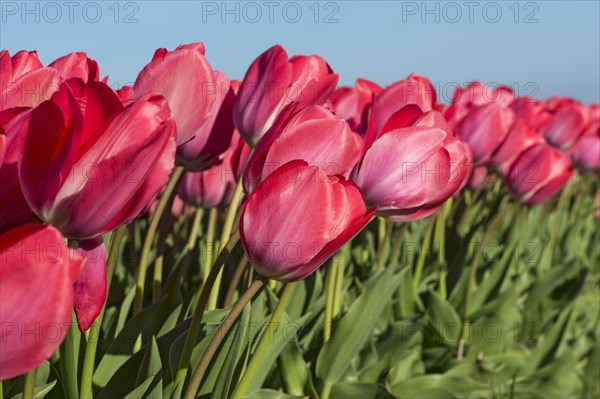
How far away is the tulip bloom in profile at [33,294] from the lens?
0.39 m

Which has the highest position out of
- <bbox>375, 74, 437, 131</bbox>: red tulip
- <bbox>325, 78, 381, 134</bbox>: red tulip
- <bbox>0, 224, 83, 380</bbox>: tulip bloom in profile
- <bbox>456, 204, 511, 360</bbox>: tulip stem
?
<bbox>0, 224, 83, 380</bbox>: tulip bloom in profile

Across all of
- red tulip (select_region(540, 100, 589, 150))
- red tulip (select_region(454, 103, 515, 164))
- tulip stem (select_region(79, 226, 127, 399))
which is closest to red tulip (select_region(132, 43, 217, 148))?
tulip stem (select_region(79, 226, 127, 399))

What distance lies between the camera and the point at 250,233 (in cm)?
63

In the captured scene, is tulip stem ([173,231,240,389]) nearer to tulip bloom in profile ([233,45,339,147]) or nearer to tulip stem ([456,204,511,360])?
tulip bloom in profile ([233,45,339,147])

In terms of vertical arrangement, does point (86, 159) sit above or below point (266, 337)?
above

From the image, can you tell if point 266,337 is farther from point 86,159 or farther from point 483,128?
point 483,128

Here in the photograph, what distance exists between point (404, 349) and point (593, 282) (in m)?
1.45

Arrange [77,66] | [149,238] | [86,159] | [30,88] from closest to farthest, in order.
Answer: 1. [86,159]
2. [30,88]
3. [77,66]
4. [149,238]

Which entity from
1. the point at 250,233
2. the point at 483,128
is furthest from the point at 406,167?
the point at 483,128

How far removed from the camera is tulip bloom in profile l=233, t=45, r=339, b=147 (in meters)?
0.89

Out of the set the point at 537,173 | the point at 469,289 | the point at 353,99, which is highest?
the point at 353,99

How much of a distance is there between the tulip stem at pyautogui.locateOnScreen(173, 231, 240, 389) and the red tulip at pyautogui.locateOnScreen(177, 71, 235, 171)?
0.76ft

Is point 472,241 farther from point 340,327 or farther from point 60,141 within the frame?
point 60,141

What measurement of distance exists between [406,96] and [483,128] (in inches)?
21.3
